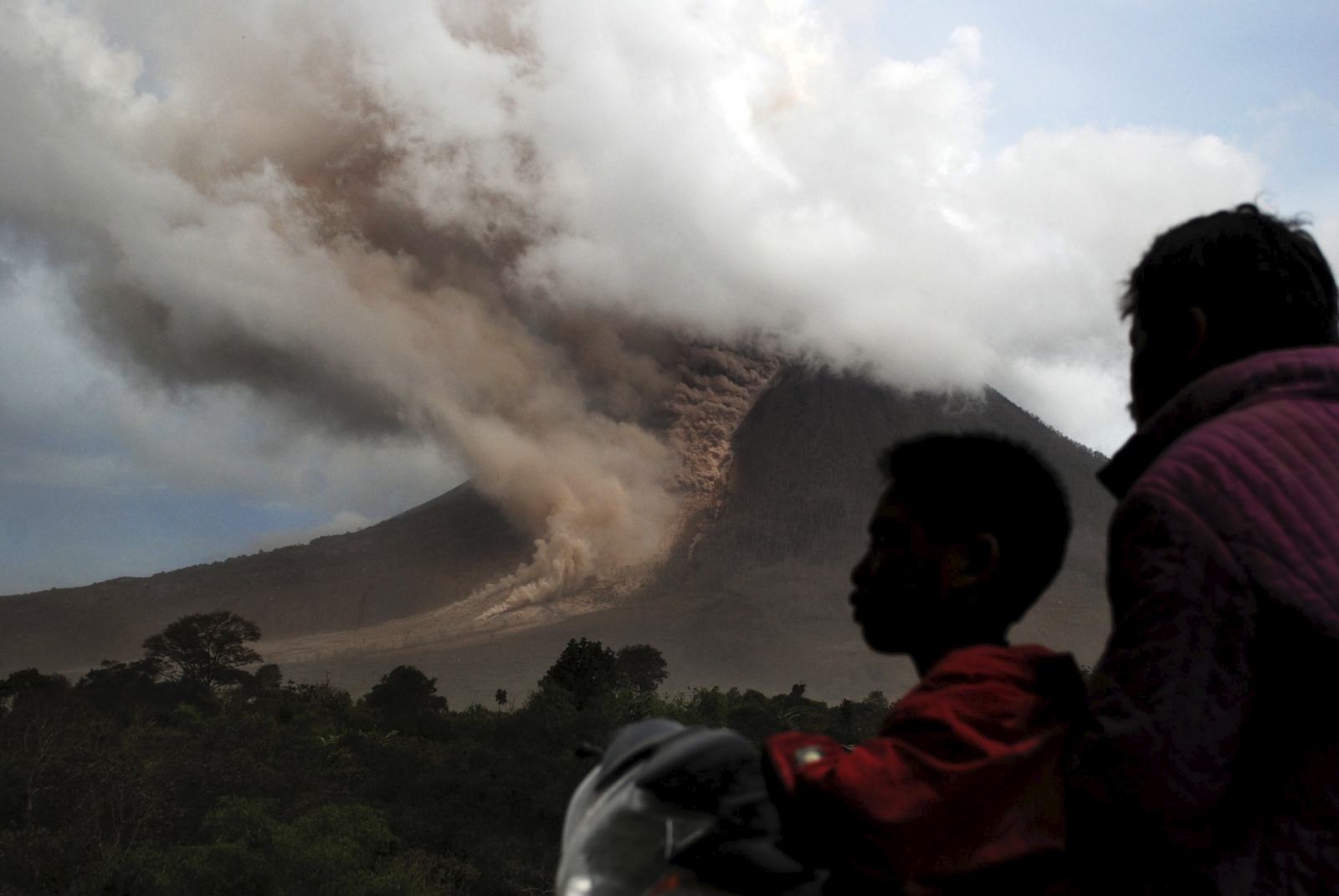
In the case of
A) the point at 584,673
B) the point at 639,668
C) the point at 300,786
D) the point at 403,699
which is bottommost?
the point at 300,786

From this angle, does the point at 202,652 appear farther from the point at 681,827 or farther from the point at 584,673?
the point at 681,827

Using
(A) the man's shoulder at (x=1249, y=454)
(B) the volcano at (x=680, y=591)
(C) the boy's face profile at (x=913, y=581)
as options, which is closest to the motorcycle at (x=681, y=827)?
(C) the boy's face profile at (x=913, y=581)

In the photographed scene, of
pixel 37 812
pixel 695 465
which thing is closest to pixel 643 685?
pixel 37 812

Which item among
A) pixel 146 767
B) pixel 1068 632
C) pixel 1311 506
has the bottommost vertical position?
pixel 1068 632

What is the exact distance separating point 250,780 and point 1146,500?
112 feet

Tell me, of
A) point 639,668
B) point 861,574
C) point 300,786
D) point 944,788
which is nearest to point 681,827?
point 944,788

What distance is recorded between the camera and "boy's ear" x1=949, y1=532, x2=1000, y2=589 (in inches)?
60.6

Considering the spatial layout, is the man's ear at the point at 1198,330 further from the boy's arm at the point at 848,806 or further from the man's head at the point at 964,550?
the boy's arm at the point at 848,806

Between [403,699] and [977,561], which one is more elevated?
[977,561]

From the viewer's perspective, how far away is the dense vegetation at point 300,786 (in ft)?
73.0

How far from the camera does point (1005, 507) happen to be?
157 cm

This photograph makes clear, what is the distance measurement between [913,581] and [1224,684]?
0.48m

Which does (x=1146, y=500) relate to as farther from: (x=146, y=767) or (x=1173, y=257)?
(x=146, y=767)

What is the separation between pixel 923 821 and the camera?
1.23m
